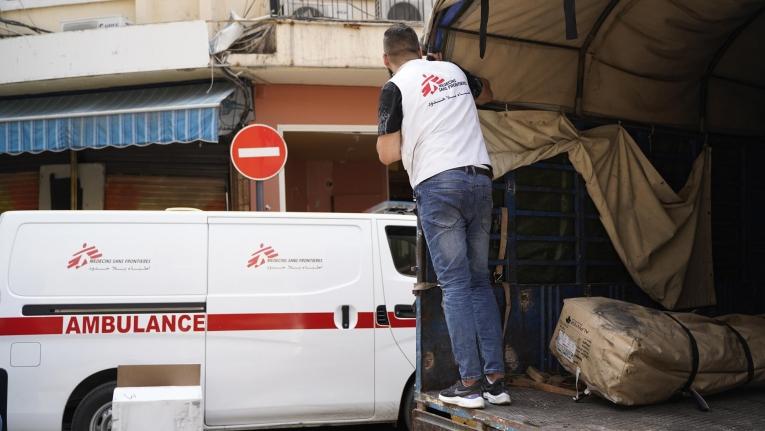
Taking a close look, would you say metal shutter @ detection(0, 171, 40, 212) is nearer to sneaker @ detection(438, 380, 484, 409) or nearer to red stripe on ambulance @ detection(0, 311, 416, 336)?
red stripe on ambulance @ detection(0, 311, 416, 336)

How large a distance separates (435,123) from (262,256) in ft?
10.1

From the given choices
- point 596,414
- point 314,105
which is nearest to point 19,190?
point 314,105

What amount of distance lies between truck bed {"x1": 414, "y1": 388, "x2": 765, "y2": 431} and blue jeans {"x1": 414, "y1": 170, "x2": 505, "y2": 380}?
22 cm

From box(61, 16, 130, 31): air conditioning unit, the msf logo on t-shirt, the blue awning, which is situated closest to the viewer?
the msf logo on t-shirt

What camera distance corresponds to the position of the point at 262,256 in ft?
20.8

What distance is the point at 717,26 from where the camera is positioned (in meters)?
4.61

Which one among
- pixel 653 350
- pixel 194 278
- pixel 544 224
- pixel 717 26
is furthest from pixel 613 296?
pixel 194 278

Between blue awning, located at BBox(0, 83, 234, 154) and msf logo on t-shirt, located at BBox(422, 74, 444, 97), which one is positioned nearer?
msf logo on t-shirt, located at BBox(422, 74, 444, 97)

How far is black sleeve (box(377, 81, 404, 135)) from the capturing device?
3.69 meters

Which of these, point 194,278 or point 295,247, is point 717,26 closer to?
point 295,247

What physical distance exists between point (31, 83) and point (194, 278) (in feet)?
23.7

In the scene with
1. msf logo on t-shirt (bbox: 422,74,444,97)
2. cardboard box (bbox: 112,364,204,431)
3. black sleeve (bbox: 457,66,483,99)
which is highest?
black sleeve (bbox: 457,66,483,99)

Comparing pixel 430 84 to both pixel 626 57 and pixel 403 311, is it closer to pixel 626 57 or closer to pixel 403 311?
pixel 626 57

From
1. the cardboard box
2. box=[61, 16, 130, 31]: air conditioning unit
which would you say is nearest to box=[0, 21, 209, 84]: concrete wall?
box=[61, 16, 130, 31]: air conditioning unit
